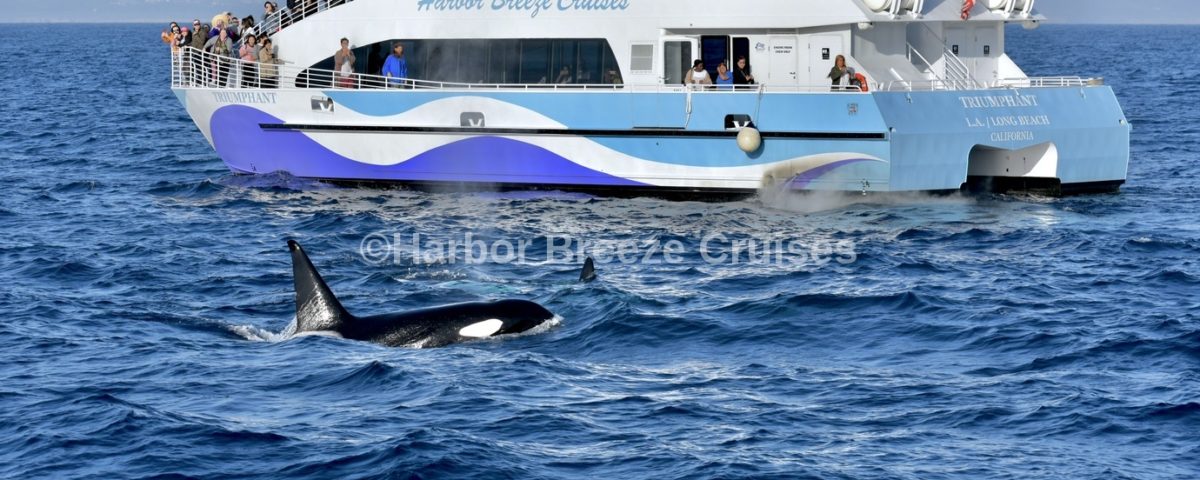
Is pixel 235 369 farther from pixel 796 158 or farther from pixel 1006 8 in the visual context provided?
pixel 1006 8

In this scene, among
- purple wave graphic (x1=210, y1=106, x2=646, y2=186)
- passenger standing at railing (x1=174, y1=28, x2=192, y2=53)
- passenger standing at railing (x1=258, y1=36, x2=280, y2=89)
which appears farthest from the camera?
passenger standing at railing (x1=174, y1=28, x2=192, y2=53)

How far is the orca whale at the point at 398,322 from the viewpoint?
16.7 metres

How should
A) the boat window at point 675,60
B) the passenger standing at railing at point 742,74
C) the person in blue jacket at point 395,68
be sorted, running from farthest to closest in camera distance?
the person in blue jacket at point 395,68 → the boat window at point 675,60 → the passenger standing at railing at point 742,74

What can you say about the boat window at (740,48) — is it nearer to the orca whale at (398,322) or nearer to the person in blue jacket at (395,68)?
the person in blue jacket at (395,68)

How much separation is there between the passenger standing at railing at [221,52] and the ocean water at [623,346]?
292cm

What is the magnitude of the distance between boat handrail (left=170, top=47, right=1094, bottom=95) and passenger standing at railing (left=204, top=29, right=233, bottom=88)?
0.07 ft

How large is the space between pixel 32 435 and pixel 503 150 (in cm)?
1566

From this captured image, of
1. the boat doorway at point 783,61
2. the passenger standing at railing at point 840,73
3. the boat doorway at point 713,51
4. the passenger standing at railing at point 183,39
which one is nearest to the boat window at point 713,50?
the boat doorway at point 713,51

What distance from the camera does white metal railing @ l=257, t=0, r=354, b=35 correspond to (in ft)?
102

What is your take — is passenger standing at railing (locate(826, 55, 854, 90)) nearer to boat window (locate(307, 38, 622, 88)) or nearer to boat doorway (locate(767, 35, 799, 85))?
boat doorway (locate(767, 35, 799, 85))

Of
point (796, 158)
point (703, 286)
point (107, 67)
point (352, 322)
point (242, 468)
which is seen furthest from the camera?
point (107, 67)

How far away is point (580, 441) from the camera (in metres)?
13.6

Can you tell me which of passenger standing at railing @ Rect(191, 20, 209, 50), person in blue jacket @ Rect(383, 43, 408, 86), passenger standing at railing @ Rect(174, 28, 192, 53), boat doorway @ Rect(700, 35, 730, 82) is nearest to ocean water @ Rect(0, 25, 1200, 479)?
person in blue jacket @ Rect(383, 43, 408, 86)

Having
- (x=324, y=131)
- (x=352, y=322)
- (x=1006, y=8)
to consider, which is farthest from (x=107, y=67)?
(x=352, y=322)
